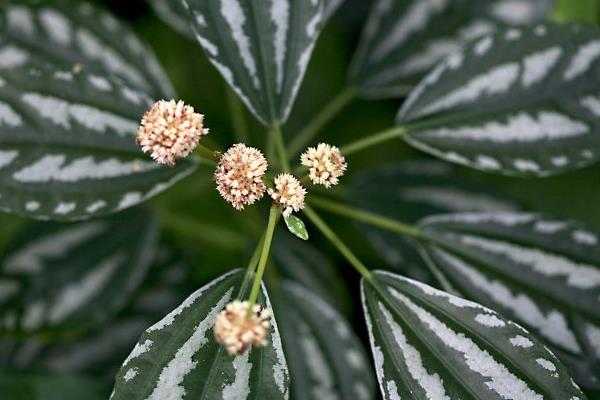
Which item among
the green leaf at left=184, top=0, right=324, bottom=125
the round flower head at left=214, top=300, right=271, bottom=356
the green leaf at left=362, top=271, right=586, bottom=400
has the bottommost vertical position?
the green leaf at left=362, top=271, right=586, bottom=400

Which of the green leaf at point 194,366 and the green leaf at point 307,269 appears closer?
the green leaf at point 194,366

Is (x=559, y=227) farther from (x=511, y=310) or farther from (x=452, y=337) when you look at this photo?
(x=452, y=337)

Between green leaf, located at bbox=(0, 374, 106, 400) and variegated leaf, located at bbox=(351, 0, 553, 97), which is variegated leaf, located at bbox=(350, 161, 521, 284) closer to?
variegated leaf, located at bbox=(351, 0, 553, 97)

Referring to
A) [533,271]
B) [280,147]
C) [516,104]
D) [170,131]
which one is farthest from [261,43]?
[533,271]

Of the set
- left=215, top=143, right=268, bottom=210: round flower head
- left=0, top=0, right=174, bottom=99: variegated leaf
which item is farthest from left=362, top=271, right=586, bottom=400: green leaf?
left=0, top=0, right=174, bottom=99: variegated leaf

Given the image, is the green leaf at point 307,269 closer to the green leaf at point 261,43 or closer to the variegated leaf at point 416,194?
the variegated leaf at point 416,194

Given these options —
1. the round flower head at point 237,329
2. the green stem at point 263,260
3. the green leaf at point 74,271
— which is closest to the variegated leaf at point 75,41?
the green leaf at point 74,271
